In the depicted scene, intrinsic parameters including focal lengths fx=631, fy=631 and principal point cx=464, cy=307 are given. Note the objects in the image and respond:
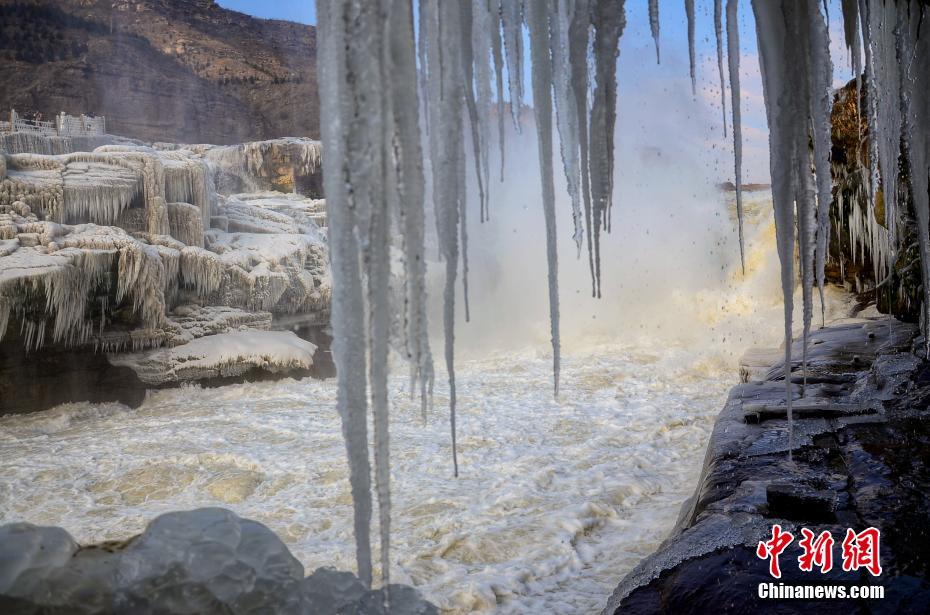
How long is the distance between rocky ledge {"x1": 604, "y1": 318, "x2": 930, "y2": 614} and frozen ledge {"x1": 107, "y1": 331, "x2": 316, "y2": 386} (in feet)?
23.3

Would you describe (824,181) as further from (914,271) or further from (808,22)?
(914,271)

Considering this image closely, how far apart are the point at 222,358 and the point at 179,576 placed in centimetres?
801

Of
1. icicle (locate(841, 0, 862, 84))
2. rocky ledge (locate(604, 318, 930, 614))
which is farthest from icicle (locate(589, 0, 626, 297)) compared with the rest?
rocky ledge (locate(604, 318, 930, 614))

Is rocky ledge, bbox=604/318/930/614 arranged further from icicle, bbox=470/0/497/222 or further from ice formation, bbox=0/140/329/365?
ice formation, bbox=0/140/329/365

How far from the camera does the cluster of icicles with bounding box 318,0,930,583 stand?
119 centimetres

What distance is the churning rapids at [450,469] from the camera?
3.92 m

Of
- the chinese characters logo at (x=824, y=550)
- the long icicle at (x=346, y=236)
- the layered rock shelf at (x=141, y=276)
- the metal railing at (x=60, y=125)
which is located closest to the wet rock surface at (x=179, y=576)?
the long icicle at (x=346, y=236)

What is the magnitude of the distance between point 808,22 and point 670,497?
401cm

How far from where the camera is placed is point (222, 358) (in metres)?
9.23

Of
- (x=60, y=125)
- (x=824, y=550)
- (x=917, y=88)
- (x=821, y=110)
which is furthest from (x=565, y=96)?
(x=60, y=125)

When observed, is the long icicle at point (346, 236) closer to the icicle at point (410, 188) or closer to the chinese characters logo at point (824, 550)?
the icicle at point (410, 188)

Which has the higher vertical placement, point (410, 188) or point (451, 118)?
point (451, 118)

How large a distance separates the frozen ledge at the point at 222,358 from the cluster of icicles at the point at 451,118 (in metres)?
8.22

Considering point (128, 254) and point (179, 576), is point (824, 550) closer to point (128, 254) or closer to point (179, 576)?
point (179, 576)
